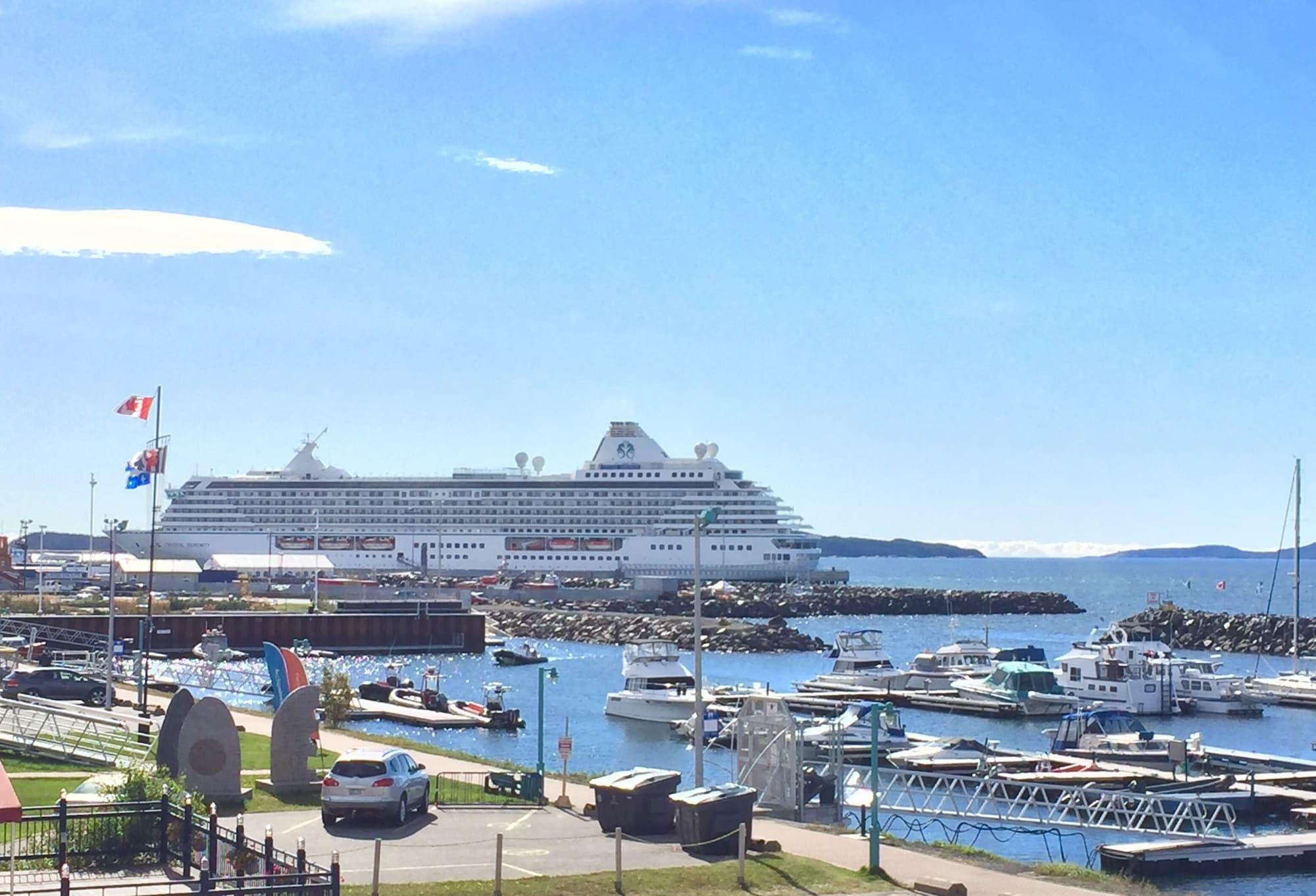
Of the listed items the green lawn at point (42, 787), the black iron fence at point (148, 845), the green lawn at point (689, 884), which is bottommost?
the green lawn at point (689, 884)

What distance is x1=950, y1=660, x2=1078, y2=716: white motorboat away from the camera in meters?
54.0

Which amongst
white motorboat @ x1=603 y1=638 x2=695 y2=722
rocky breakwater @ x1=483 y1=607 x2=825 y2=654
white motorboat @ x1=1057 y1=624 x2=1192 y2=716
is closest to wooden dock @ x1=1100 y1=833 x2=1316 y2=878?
white motorboat @ x1=603 y1=638 x2=695 y2=722

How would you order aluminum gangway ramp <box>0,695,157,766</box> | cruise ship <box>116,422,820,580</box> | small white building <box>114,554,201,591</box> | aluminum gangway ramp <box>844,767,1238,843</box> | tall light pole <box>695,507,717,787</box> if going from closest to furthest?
tall light pole <box>695,507,717,787</box> → aluminum gangway ramp <box>0,695,157,766</box> → aluminum gangway ramp <box>844,767,1238,843</box> → small white building <box>114,554,201,591</box> → cruise ship <box>116,422,820,580</box>

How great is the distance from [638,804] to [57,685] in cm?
2455

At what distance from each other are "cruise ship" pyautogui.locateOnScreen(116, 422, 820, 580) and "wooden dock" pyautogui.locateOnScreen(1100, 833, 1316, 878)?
113 m

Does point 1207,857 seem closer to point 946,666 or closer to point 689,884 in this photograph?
point 689,884

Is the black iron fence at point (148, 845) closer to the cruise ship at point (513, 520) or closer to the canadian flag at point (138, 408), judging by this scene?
the canadian flag at point (138, 408)

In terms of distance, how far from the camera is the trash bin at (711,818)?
19000 millimetres

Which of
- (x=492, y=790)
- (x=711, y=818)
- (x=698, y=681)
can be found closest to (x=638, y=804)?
(x=711, y=818)

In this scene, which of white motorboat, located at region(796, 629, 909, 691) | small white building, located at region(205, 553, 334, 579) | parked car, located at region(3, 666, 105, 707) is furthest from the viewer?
small white building, located at region(205, 553, 334, 579)

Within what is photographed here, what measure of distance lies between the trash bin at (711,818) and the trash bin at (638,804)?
99cm

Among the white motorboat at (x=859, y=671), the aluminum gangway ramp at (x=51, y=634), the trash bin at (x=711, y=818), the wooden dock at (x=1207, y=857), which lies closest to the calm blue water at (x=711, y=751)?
the wooden dock at (x=1207, y=857)

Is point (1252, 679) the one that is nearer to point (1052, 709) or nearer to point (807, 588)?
point (1052, 709)

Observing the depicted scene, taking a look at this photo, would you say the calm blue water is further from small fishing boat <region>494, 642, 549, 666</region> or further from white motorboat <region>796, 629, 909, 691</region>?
white motorboat <region>796, 629, 909, 691</region>
